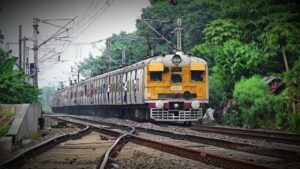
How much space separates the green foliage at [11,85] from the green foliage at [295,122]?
1009cm

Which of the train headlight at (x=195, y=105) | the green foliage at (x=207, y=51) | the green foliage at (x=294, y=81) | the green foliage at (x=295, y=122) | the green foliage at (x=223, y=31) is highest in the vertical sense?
the green foliage at (x=223, y=31)

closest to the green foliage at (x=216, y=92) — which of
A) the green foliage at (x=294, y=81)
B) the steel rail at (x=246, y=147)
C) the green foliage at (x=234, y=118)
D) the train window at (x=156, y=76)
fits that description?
the green foliage at (x=234, y=118)

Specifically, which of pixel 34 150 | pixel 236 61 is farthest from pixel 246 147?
pixel 236 61

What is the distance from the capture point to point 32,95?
2222 cm

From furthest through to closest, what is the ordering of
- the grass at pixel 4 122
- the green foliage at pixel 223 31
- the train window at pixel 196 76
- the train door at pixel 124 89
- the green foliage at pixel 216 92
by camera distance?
the green foliage at pixel 223 31
the green foliage at pixel 216 92
the train door at pixel 124 89
the train window at pixel 196 76
the grass at pixel 4 122

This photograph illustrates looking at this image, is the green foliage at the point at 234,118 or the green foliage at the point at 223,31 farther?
the green foliage at the point at 223,31

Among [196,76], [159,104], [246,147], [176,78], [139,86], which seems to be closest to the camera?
[246,147]

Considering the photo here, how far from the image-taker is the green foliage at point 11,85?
1803 cm

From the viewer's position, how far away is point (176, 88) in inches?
876

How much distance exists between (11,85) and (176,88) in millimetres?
7396

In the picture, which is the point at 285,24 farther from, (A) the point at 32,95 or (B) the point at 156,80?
(A) the point at 32,95

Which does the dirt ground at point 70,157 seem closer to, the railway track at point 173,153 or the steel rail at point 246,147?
the railway track at point 173,153

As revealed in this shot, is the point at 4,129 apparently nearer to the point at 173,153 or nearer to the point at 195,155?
the point at 173,153

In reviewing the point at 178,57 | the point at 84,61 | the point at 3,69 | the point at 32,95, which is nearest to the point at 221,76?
the point at 178,57
